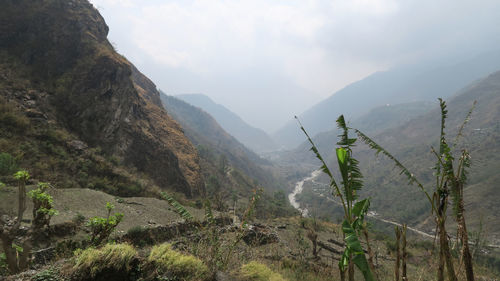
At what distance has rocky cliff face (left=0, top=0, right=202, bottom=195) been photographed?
20.2 meters

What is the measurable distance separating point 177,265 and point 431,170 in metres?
100

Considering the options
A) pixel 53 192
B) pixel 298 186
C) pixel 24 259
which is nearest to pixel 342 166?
pixel 24 259

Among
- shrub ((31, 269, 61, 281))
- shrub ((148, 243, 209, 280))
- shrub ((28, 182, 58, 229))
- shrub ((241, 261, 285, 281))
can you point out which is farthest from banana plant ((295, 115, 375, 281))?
shrub ((28, 182, 58, 229))

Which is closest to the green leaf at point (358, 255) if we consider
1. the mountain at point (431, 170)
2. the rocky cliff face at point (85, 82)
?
the mountain at point (431, 170)

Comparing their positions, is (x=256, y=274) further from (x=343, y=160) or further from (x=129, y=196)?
(x=129, y=196)

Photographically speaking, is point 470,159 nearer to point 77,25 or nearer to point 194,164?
point 194,164

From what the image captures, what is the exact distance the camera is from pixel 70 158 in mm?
16266

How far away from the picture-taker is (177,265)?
488 cm

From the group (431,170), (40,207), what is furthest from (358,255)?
(431,170)

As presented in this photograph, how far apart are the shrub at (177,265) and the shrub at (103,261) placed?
51 cm

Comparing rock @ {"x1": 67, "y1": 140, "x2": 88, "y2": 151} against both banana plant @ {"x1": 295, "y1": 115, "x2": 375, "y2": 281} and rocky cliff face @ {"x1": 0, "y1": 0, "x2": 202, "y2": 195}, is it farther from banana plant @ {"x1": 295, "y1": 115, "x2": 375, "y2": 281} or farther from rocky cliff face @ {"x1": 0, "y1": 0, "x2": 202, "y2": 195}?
banana plant @ {"x1": 295, "y1": 115, "x2": 375, "y2": 281}

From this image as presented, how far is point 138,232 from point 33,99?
51.0 feet

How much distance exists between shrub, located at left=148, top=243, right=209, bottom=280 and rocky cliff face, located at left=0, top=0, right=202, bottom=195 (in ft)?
59.8

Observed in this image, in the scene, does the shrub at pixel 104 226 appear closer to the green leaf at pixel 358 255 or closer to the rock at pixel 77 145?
the green leaf at pixel 358 255
